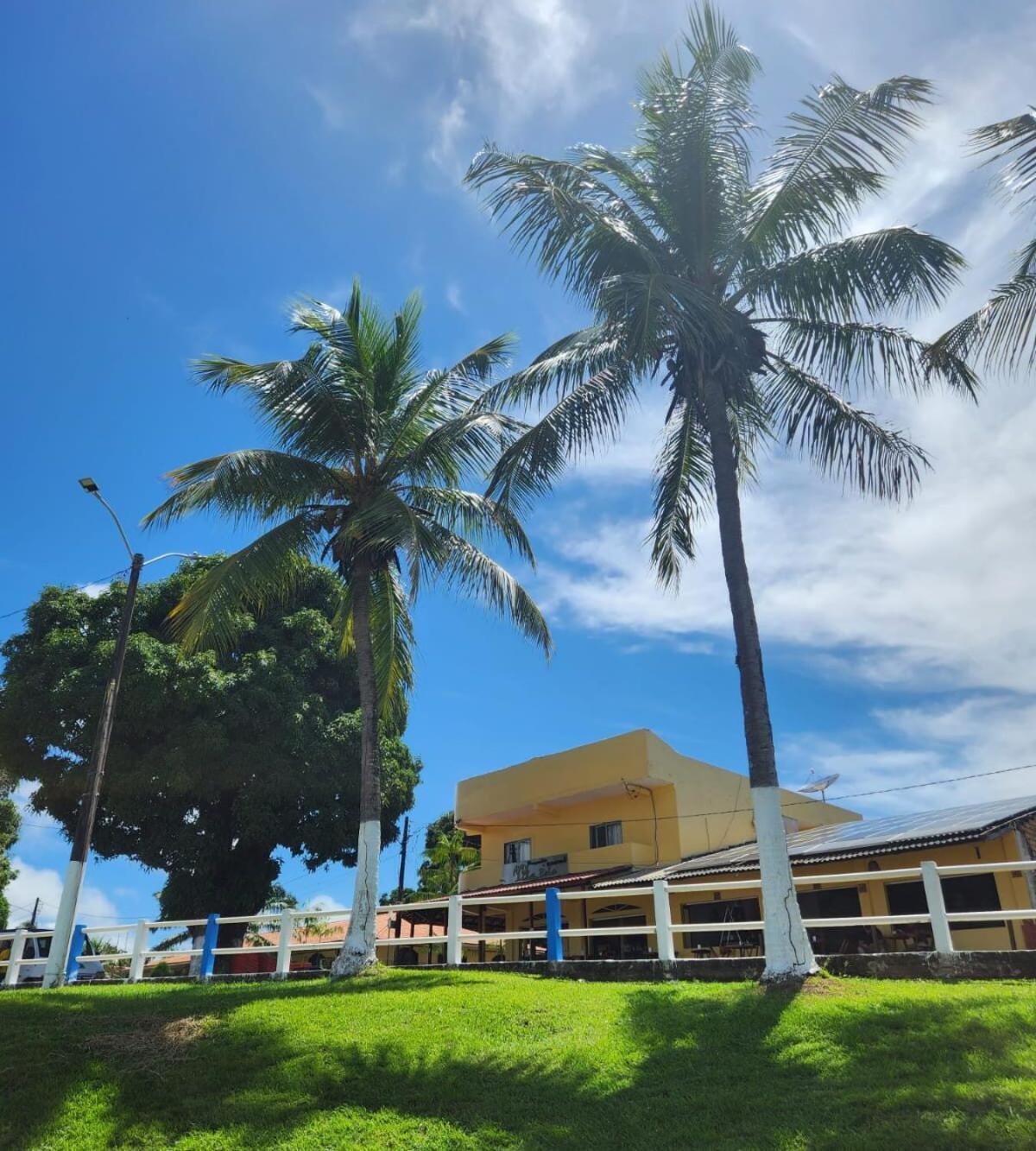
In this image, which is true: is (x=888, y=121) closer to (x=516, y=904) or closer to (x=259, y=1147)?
(x=259, y=1147)

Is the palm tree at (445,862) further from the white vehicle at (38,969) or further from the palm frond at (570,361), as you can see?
the palm frond at (570,361)

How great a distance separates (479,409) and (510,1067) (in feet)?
31.3

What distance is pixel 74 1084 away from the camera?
310 inches

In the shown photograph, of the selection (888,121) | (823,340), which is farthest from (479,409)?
(888,121)

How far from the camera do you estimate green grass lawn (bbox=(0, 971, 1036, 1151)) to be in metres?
6.21

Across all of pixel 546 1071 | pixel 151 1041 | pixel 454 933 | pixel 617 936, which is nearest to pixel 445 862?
pixel 617 936

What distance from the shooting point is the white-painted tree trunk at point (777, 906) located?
31.5 ft

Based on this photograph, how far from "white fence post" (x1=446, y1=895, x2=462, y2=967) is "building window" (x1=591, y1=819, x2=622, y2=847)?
13.1 metres

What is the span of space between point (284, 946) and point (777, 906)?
8.19 metres

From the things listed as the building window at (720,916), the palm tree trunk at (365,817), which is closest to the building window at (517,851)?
the building window at (720,916)

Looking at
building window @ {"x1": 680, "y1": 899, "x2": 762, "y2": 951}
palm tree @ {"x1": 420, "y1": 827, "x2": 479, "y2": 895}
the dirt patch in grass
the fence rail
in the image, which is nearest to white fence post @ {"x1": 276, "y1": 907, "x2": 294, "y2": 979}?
the fence rail

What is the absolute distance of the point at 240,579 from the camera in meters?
13.8

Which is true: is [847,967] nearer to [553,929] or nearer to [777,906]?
[777,906]

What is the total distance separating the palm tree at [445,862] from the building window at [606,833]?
31.1 ft
